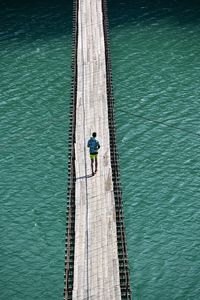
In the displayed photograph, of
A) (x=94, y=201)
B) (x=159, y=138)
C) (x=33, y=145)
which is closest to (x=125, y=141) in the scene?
(x=159, y=138)

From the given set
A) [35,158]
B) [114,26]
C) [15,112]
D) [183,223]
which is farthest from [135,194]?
[114,26]

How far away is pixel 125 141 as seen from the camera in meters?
50.3

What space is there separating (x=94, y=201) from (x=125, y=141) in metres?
13.1

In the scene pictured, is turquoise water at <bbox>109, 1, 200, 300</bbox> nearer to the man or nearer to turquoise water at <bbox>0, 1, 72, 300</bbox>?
turquoise water at <bbox>0, 1, 72, 300</bbox>

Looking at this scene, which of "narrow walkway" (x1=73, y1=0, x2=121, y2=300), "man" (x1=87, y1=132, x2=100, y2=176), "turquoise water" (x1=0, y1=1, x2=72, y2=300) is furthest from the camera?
"turquoise water" (x1=0, y1=1, x2=72, y2=300)

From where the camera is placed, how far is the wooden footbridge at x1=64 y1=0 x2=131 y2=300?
108 feet

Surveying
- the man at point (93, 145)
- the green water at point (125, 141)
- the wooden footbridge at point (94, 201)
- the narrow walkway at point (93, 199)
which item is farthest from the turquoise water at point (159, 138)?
the man at point (93, 145)

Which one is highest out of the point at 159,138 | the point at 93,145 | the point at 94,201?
the point at 93,145

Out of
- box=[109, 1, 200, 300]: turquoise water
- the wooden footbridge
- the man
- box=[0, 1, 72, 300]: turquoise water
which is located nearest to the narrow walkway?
the wooden footbridge

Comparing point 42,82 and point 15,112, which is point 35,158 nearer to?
point 15,112

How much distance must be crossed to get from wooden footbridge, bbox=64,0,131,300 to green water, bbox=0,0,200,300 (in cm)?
365

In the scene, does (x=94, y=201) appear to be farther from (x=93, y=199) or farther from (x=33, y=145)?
(x=33, y=145)

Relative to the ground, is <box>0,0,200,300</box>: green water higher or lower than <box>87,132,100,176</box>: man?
lower

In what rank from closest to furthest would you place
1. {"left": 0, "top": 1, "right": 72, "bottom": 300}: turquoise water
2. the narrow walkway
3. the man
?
1. the narrow walkway
2. the man
3. {"left": 0, "top": 1, "right": 72, "bottom": 300}: turquoise water
